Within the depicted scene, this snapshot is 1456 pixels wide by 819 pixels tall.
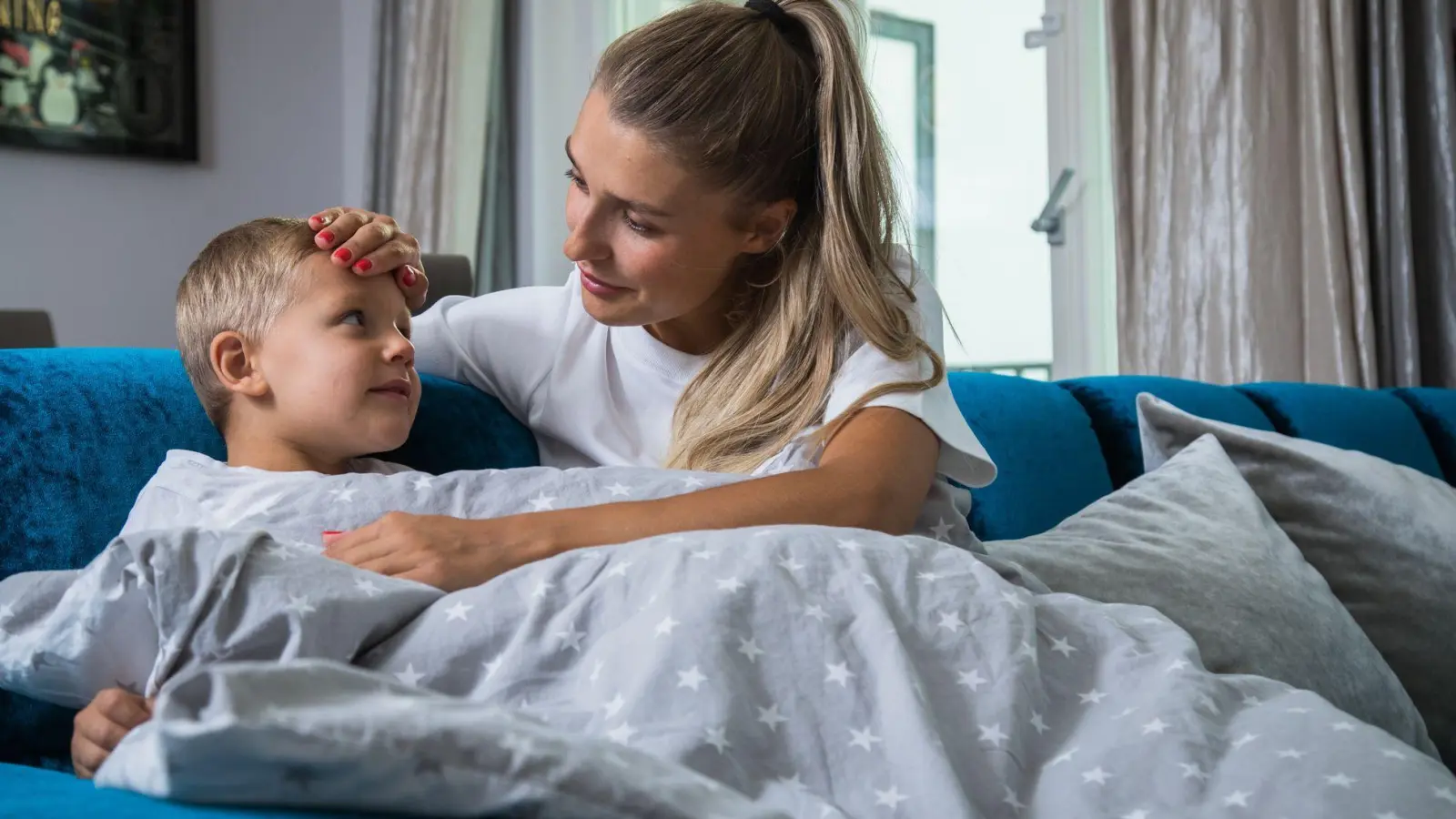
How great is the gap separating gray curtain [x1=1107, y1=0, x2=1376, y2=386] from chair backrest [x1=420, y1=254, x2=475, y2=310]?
4.38 ft

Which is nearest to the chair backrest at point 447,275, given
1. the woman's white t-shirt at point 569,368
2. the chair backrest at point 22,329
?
the chair backrest at point 22,329

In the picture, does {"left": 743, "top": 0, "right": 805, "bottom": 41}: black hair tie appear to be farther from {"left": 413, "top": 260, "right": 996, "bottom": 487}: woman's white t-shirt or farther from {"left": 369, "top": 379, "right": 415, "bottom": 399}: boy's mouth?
{"left": 369, "top": 379, "right": 415, "bottom": 399}: boy's mouth

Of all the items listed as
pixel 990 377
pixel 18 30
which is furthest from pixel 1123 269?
pixel 18 30

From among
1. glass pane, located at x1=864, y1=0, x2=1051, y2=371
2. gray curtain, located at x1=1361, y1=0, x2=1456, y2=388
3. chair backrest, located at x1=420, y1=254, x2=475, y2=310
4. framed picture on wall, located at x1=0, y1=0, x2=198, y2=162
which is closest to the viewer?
chair backrest, located at x1=420, y1=254, x2=475, y2=310

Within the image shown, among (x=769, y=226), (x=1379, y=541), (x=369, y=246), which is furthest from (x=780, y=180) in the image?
(x=1379, y=541)

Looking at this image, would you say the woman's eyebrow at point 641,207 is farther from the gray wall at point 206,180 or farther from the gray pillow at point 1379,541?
the gray wall at point 206,180

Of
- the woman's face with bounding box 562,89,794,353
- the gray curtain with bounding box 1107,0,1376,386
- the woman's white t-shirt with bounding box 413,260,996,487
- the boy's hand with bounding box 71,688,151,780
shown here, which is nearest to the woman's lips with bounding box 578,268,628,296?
the woman's face with bounding box 562,89,794,353

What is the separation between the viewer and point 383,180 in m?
3.88

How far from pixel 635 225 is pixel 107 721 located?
2.16ft

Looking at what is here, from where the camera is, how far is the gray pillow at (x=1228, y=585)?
1.13m

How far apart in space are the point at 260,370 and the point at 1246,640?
2.86 ft

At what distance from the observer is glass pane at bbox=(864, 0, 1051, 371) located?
3.12 meters

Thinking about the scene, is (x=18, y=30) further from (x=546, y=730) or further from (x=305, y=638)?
(x=546, y=730)

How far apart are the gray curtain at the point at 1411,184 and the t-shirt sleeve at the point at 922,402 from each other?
5.09ft
